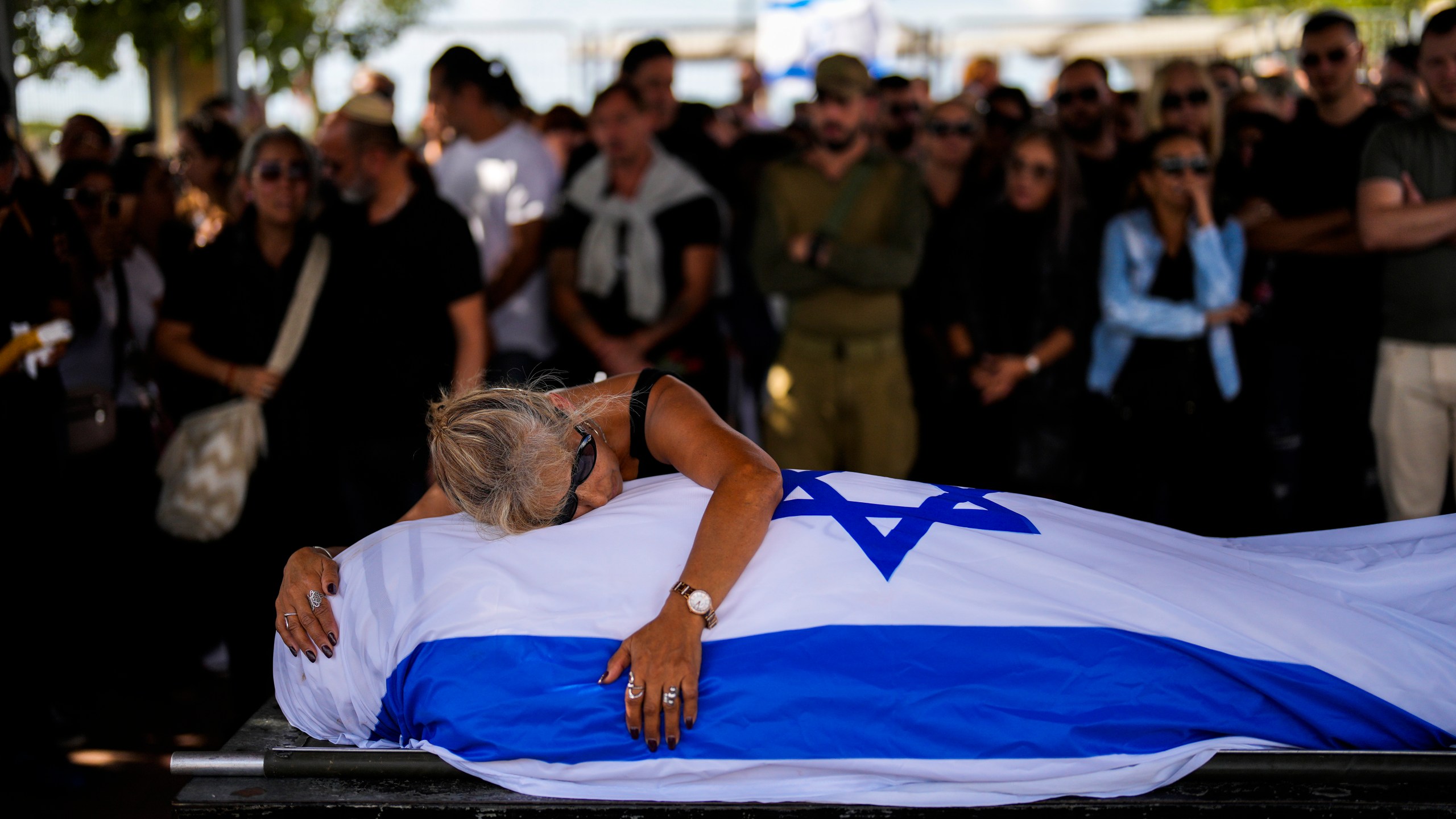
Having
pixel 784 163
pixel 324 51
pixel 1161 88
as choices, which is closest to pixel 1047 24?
pixel 1161 88

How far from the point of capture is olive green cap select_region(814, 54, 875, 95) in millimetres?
4113

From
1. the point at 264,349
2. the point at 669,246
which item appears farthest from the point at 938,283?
the point at 264,349

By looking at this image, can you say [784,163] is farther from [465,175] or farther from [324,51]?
[324,51]

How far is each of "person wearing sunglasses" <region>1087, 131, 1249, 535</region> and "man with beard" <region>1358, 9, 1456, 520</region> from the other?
56 centimetres

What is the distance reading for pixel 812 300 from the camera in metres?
4.27

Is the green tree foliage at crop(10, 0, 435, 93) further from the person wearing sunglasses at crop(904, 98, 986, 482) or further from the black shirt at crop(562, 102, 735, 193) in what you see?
the person wearing sunglasses at crop(904, 98, 986, 482)

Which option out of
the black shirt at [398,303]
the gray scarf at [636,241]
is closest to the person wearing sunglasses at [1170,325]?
the gray scarf at [636,241]

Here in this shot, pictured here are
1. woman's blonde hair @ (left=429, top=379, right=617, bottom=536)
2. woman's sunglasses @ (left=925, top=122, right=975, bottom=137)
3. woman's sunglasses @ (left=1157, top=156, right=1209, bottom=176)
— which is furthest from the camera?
woman's sunglasses @ (left=925, top=122, right=975, bottom=137)

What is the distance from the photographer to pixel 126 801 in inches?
121

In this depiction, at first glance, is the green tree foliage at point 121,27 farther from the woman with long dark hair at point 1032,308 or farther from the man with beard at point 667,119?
the woman with long dark hair at point 1032,308

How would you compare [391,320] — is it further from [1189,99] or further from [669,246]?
[1189,99]

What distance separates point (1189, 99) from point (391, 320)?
10.6ft

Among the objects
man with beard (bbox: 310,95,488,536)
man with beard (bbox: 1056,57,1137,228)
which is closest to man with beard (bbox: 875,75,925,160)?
man with beard (bbox: 1056,57,1137,228)

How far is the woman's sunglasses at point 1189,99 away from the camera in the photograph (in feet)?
15.3
